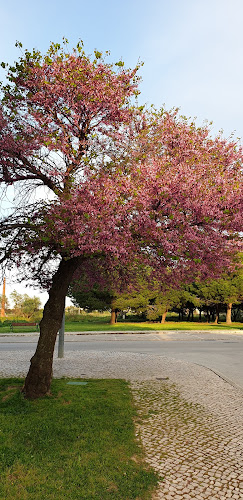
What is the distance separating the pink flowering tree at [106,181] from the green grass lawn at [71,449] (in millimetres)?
1152

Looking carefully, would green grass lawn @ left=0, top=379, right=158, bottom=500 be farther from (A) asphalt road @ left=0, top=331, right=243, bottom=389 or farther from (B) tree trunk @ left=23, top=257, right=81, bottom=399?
(A) asphalt road @ left=0, top=331, right=243, bottom=389

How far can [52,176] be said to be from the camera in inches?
312

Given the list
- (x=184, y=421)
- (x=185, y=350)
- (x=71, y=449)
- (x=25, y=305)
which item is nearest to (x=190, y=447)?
(x=184, y=421)

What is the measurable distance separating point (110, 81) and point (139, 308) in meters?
35.8

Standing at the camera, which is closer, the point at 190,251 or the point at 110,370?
the point at 190,251

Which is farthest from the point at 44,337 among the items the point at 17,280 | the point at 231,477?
the point at 231,477

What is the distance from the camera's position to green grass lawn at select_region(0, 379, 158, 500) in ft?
13.7

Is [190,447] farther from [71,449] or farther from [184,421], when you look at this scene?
[71,449]

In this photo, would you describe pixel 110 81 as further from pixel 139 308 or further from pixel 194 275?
pixel 139 308

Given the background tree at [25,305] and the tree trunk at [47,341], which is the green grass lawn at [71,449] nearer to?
the tree trunk at [47,341]

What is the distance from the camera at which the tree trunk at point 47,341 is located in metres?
8.08

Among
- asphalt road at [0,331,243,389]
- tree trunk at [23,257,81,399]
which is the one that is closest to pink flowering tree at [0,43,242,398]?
tree trunk at [23,257,81,399]

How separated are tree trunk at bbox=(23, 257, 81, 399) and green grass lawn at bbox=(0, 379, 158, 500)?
1.06 ft

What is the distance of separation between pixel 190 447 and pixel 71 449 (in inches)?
72.6
